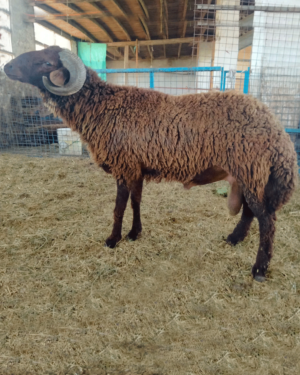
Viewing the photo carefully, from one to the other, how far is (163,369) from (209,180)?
170 centimetres

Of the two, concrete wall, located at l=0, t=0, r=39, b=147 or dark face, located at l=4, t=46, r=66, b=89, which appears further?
concrete wall, located at l=0, t=0, r=39, b=147

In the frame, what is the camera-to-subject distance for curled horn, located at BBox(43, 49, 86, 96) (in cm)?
260

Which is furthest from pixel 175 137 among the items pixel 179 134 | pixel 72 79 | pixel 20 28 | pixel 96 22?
pixel 96 22

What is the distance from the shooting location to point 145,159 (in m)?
2.53

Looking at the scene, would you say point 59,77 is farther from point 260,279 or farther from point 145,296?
point 260,279

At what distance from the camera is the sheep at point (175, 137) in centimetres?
221

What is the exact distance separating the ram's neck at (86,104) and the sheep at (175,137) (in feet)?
0.03

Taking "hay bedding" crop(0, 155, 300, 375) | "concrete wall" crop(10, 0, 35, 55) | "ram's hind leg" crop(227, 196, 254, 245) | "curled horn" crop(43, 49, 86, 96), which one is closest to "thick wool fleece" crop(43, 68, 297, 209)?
"curled horn" crop(43, 49, 86, 96)

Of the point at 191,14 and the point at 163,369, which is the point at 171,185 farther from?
the point at 191,14

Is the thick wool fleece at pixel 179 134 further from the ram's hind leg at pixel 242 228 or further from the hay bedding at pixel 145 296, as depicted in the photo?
the hay bedding at pixel 145 296

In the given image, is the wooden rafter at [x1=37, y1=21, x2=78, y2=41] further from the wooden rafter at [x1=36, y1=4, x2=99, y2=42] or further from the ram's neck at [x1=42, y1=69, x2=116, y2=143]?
the ram's neck at [x1=42, y1=69, x2=116, y2=143]

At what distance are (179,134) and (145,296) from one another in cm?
146

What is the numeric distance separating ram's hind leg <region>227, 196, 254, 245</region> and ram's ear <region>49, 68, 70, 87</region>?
7.80ft

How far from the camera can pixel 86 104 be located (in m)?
2.70
